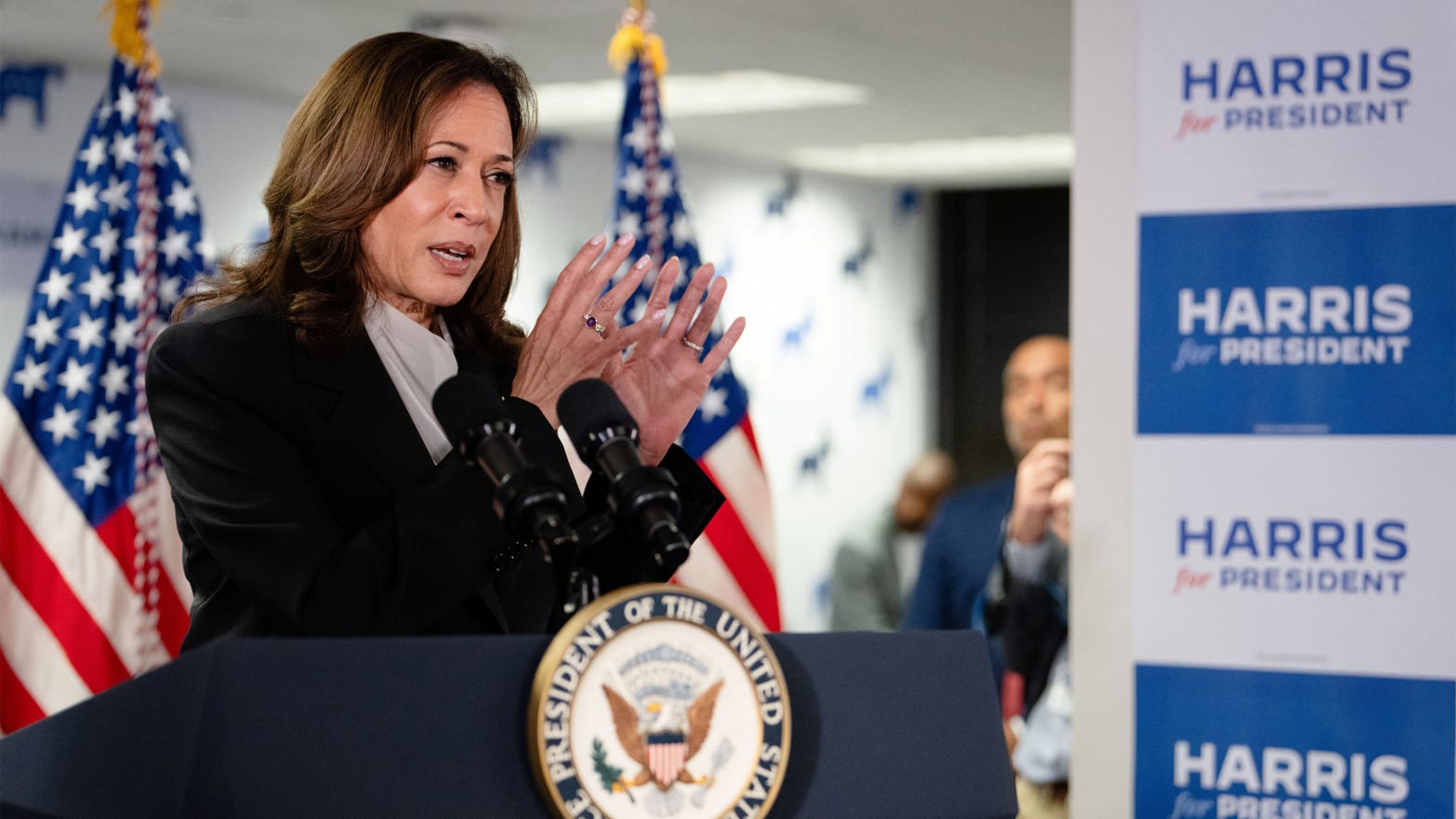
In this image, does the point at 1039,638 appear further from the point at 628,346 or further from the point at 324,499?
the point at 324,499

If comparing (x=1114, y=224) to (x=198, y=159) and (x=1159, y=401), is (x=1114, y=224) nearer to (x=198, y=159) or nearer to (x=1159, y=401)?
(x=1159, y=401)

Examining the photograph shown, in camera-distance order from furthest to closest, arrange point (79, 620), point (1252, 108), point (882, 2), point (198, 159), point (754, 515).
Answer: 1. point (198, 159)
2. point (882, 2)
3. point (754, 515)
4. point (79, 620)
5. point (1252, 108)

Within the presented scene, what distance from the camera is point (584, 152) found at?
6.99 m

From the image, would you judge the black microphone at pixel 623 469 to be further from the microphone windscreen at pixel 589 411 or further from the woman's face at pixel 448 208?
the woman's face at pixel 448 208

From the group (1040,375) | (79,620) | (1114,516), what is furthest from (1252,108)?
(79,620)

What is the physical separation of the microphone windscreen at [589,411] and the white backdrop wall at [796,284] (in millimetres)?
4794

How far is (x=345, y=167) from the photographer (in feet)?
4.42

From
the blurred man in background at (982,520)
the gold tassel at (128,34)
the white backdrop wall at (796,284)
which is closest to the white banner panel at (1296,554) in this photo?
the blurred man in background at (982,520)

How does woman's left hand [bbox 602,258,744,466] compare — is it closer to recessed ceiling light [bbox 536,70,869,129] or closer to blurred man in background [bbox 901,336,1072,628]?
blurred man in background [bbox 901,336,1072,628]

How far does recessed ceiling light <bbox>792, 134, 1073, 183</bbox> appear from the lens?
728 centimetres

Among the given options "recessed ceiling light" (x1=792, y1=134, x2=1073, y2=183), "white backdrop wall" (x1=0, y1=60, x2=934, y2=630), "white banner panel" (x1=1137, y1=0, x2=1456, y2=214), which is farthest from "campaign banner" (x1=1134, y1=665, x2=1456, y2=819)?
"recessed ceiling light" (x1=792, y1=134, x2=1073, y2=183)

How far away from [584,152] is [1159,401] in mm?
4831

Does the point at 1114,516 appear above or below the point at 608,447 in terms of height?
below

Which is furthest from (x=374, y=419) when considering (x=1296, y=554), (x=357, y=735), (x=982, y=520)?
(x=982, y=520)
